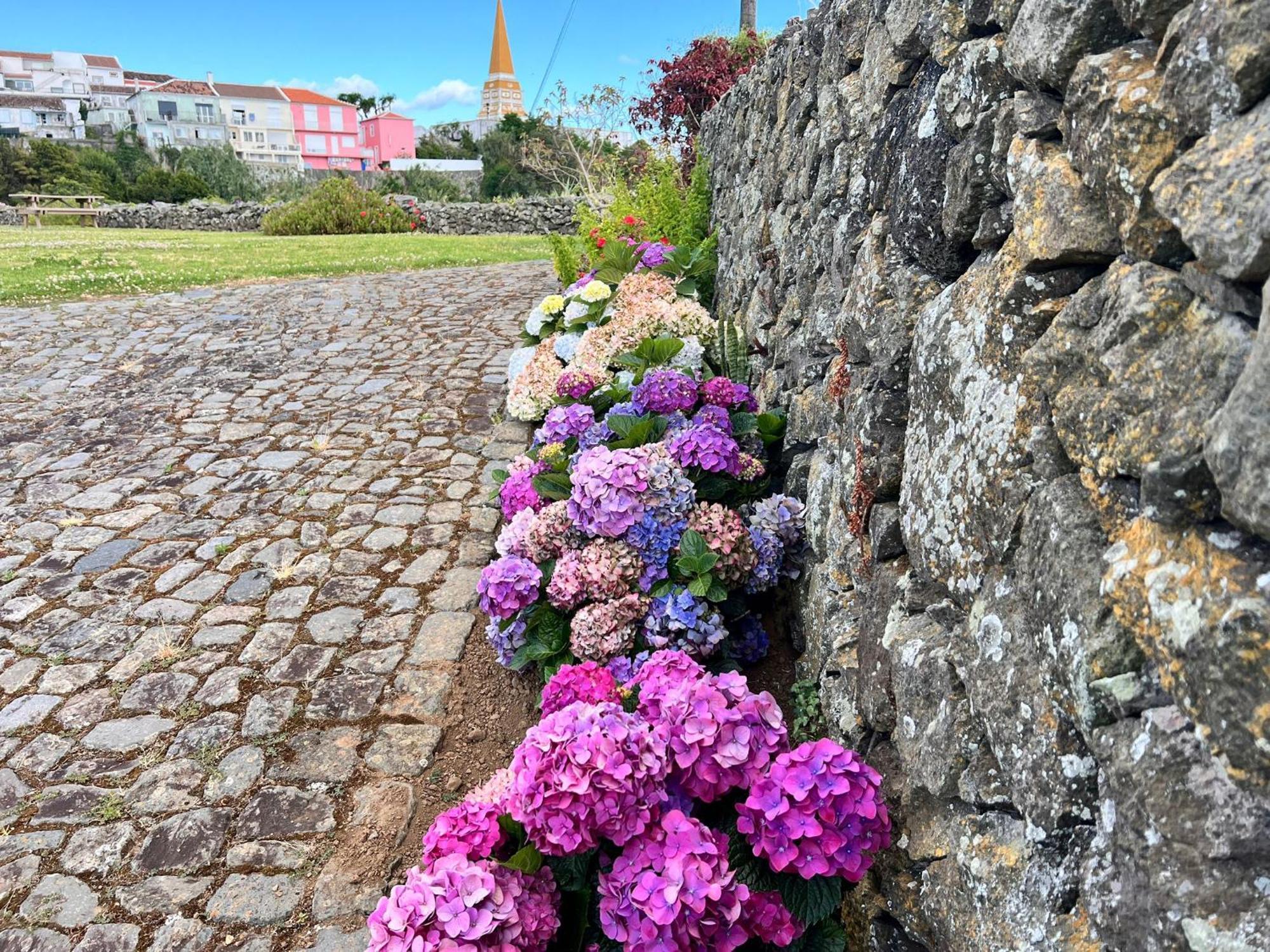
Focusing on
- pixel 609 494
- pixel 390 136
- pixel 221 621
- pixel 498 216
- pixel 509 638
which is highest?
pixel 390 136

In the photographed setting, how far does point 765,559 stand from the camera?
10.6 feet

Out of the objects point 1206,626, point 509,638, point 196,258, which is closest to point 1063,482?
point 1206,626

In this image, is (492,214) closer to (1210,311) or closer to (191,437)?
(191,437)

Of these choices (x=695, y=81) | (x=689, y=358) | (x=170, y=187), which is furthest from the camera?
(x=170, y=187)

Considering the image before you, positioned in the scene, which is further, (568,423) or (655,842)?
(568,423)

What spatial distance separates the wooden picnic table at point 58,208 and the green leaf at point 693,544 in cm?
2705

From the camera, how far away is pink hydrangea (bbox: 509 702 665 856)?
1899 mm

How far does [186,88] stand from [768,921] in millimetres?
92875

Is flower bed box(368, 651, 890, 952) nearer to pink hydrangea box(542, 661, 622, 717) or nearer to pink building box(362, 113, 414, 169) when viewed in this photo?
pink hydrangea box(542, 661, 622, 717)

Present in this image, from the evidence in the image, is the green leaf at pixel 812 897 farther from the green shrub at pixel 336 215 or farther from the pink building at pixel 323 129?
the pink building at pixel 323 129

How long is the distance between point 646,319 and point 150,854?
3.76 metres

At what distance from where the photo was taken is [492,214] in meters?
24.0

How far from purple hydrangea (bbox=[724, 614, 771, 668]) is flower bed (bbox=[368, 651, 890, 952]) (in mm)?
1112

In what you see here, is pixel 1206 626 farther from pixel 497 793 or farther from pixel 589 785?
pixel 497 793
